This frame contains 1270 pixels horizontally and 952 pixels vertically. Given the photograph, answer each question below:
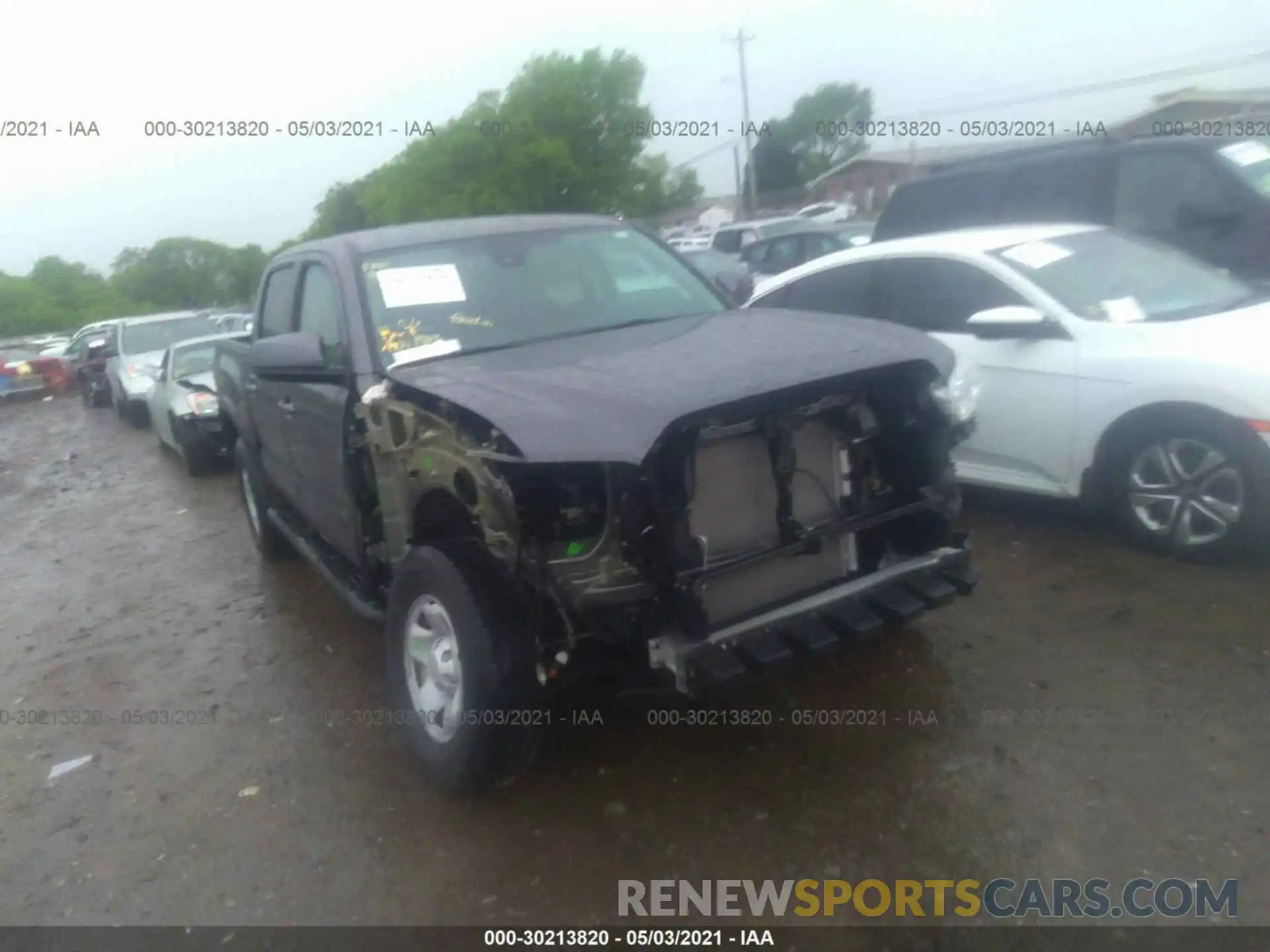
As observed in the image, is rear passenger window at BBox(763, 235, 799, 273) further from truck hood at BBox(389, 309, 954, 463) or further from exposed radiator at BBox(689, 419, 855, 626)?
exposed radiator at BBox(689, 419, 855, 626)

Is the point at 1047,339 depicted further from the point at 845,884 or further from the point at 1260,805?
the point at 845,884

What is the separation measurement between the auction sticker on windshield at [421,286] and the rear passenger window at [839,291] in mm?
2689

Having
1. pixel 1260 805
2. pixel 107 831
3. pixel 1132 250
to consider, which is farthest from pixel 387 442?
pixel 1132 250

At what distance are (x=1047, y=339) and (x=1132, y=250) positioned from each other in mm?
1059

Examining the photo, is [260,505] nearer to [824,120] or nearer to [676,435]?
[676,435]

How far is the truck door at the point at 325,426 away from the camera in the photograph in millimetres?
4426

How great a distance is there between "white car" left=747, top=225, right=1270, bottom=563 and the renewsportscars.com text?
6.65 feet

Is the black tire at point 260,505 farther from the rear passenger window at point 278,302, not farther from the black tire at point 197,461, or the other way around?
the black tire at point 197,461

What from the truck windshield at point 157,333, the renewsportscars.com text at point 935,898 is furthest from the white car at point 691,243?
the renewsportscars.com text at point 935,898

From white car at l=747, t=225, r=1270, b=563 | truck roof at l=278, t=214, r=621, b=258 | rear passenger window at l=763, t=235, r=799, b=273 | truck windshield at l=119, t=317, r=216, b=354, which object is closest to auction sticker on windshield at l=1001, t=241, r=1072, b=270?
white car at l=747, t=225, r=1270, b=563

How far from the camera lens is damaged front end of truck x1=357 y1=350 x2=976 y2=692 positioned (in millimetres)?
3221

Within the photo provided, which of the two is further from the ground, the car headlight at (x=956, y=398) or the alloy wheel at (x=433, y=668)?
the car headlight at (x=956, y=398)

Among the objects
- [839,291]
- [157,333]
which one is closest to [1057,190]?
[839,291]

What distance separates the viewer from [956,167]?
29.1ft
